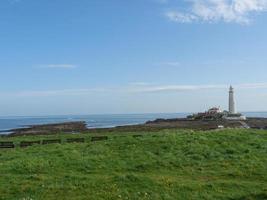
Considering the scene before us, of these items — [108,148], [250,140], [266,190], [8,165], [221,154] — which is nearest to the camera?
[266,190]

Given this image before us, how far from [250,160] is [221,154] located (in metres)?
2.08

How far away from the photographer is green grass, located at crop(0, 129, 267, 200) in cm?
1898

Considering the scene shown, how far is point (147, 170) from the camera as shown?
77.6 ft

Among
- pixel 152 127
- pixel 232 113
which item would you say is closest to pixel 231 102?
pixel 232 113

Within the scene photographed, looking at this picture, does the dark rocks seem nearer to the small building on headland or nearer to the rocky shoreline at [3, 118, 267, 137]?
the rocky shoreline at [3, 118, 267, 137]

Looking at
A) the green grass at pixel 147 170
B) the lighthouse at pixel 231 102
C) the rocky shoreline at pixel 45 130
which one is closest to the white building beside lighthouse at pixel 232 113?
the lighthouse at pixel 231 102

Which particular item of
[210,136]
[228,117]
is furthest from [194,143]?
[228,117]

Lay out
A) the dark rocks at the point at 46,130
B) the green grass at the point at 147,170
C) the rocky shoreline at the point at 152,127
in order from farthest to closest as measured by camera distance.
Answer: the dark rocks at the point at 46,130 < the rocky shoreline at the point at 152,127 < the green grass at the point at 147,170

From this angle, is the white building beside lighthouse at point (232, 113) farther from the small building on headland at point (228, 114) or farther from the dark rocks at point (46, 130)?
the dark rocks at point (46, 130)

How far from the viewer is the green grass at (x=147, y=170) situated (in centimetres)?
1898

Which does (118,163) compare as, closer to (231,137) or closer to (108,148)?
(108,148)

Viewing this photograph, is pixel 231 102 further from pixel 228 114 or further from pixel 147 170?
pixel 147 170

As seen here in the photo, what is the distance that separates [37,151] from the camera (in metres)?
30.4

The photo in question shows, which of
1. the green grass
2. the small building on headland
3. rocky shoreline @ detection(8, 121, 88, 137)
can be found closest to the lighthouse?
the small building on headland
